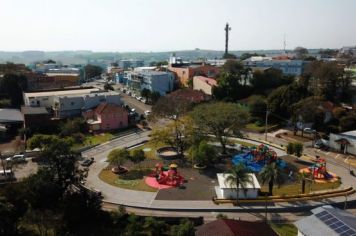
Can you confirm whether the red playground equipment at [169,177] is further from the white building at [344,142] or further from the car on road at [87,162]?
the white building at [344,142]

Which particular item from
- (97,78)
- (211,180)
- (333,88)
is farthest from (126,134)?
(97,78)

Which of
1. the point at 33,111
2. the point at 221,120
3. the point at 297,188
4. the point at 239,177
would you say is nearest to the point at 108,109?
the point at 33,111

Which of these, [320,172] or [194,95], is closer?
[320,172]

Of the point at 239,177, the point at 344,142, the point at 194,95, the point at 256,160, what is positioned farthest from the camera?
the point at 194,95

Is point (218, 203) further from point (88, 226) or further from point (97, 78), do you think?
point (97, 78)

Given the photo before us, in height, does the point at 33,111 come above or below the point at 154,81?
below

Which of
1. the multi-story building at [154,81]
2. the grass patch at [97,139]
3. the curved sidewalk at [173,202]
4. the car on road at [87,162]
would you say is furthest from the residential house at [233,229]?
the multi-story building at [154,81]

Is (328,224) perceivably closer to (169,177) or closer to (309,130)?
(169,177)
